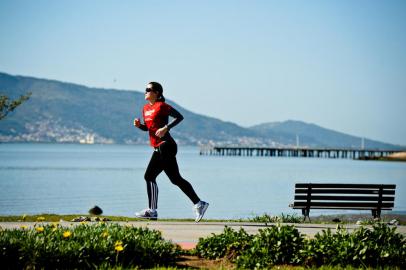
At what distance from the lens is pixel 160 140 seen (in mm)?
11383

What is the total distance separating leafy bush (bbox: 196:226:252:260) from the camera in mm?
8062

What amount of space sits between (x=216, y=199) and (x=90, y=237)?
3289 cm

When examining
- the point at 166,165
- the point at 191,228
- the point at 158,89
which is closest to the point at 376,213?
the point at 191,228

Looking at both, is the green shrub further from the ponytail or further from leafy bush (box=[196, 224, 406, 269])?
the ponytail

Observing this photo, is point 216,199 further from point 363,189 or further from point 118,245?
point 118,245

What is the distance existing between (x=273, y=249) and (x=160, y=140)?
4.06 m

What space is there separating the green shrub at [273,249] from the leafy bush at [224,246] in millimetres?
174

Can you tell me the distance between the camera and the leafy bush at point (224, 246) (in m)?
8.06

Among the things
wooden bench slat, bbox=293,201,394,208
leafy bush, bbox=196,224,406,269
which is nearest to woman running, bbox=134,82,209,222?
leafy bush, bbox=196,224,406,269

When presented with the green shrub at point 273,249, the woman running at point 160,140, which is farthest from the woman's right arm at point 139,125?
the green shrub at point 273,249

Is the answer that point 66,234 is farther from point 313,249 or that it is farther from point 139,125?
point 139,125

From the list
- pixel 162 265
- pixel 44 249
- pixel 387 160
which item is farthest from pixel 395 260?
pixel 387 160

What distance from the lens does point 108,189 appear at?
49.0 m

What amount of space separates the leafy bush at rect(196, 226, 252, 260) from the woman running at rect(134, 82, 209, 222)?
3065mm
